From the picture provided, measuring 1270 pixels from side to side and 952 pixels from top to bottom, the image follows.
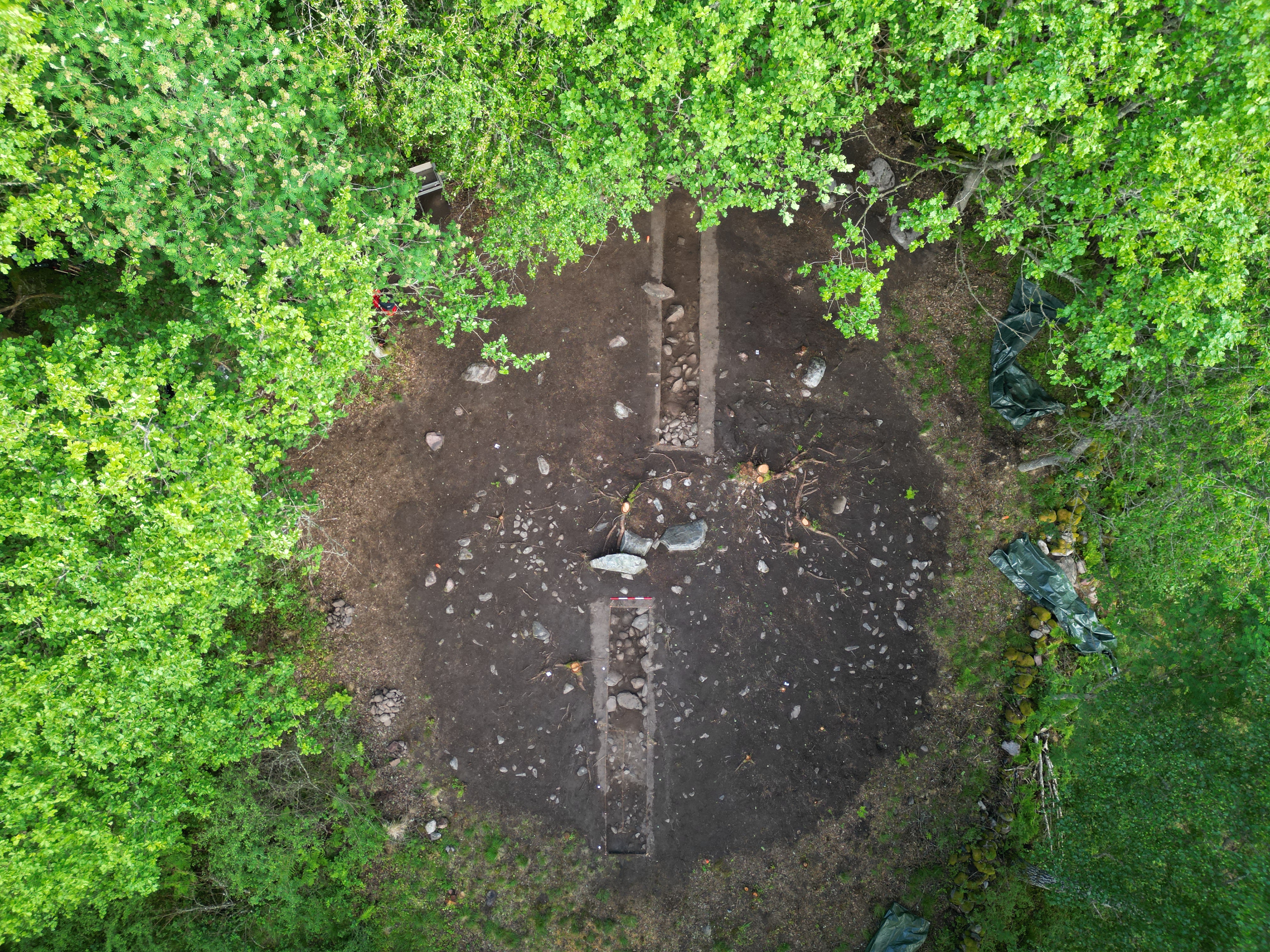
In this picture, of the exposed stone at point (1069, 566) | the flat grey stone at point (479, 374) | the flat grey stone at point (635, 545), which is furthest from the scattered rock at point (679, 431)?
the exposed stone at point (1069, 566)

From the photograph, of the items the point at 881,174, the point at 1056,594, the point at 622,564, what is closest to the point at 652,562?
the point at 622,564

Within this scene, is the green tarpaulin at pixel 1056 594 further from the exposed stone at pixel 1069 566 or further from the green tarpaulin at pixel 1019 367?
the green tarpaulin at pixel 1019 367

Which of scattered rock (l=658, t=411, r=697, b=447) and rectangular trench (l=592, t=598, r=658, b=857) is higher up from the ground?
scattered rock (l=658, t=411, r=697, b=447)

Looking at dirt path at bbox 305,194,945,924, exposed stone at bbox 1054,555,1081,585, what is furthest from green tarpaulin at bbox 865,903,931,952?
exposed stone at bbox 1054,555,1081,585

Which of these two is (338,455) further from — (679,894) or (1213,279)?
(1213,279)

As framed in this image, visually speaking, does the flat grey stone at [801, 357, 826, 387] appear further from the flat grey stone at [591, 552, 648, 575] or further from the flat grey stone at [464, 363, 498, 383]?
the flat grey stone at [464, 363, 498, 383]
